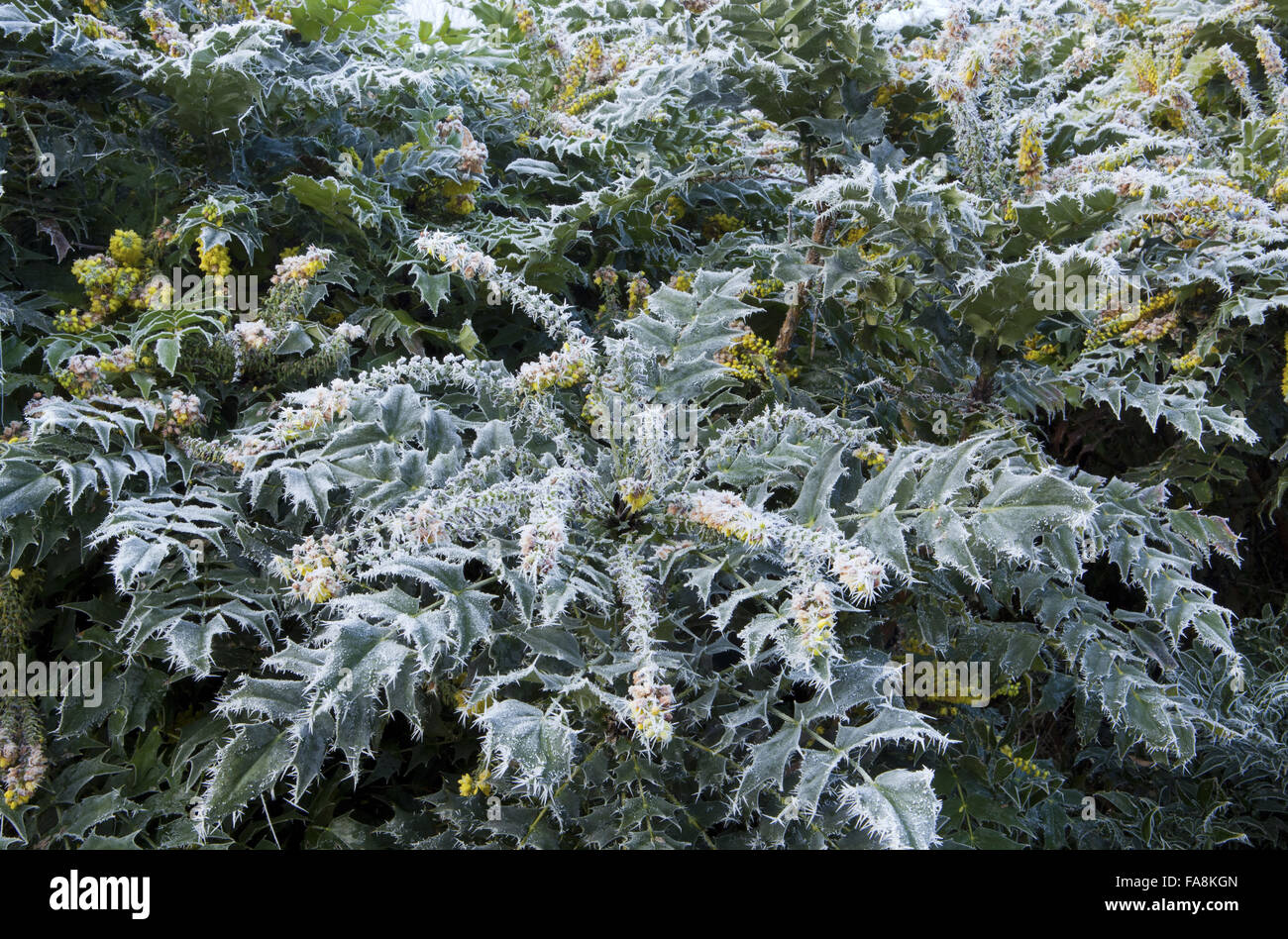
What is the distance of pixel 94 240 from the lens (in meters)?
2.15

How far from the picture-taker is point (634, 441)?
150 centimetres

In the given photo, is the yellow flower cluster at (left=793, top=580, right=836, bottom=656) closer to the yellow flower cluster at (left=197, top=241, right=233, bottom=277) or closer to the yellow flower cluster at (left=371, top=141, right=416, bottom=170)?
the yellow flower cluster at (left=197, top=241, right=233, bottom=277)

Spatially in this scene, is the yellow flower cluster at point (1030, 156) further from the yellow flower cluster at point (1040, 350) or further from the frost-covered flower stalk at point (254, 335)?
the frost-covered flower stalk at point (254, 335)

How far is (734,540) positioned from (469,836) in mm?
600

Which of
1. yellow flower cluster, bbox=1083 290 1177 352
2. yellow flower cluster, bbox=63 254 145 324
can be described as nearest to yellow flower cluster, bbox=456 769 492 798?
yellow flower cluster, bbox=63 254 145 324

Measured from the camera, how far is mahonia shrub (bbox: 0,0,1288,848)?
125 cm

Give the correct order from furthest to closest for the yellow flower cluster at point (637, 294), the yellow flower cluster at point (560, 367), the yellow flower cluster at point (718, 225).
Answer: the yellow flower cluster at point (718, 225) → the yellow flower cluster at point (637, 294) → the yellow flower cluster at point (560, 367)

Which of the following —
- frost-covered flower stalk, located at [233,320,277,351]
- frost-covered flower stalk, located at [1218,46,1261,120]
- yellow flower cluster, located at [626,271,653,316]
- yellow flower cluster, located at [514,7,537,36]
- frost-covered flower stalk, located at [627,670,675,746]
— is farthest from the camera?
yellow flower cluster, located at [514,7,537,36]

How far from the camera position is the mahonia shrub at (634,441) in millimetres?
1252

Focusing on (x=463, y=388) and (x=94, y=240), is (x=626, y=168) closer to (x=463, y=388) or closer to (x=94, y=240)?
(x=463, y=388)

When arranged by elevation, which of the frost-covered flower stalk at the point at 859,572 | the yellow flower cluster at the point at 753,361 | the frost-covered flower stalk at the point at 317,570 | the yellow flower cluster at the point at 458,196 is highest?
the yellow flower cluster at the point at 458,196

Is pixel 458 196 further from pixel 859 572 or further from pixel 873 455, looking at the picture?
pixel 859 572

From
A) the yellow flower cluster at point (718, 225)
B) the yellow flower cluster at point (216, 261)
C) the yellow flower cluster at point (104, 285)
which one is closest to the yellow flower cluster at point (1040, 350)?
the yellow flower cluster at point (718, 225)
